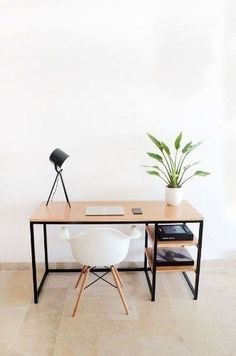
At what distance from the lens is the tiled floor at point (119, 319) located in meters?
1.87

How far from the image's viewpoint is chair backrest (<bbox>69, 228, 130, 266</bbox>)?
197cm

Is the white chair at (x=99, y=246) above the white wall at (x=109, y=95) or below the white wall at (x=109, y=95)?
below

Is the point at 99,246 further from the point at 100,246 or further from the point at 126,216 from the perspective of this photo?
the point at 126,216

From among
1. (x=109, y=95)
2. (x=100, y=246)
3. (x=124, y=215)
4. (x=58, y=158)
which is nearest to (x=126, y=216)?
(x=124, y=215)

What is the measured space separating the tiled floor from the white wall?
648mm

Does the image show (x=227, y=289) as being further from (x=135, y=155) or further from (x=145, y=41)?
(x=145, y=41)

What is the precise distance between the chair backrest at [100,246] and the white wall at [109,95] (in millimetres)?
749

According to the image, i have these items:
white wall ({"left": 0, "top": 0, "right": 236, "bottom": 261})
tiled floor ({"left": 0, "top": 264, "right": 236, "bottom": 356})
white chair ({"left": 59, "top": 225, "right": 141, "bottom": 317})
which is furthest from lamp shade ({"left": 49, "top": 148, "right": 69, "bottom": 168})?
tiled floor ({"left": 0, "top": 264, "right": 236, "bottom": 356})

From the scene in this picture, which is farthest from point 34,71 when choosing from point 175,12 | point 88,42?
point 175,12

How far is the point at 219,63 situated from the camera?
2.55 m

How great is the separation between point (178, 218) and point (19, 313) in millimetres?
1363

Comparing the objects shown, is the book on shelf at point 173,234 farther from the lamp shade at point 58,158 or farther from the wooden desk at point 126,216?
the lamp shade at point 58,158

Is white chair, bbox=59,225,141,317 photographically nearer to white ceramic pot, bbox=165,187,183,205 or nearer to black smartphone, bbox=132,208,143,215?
black smartphone, bbox=132,208,143,215

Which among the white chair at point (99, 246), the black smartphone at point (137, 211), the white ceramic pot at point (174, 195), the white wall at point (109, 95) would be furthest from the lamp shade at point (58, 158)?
the white ceramic pot at point (174, 195)
